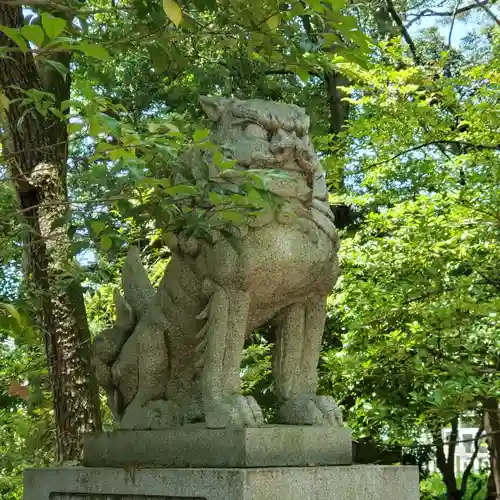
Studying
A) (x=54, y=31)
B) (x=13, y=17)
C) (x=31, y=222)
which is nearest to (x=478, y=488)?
(x=31, y=222)

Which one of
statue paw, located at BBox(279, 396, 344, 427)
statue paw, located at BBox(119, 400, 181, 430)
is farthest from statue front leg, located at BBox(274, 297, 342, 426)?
statue paw, located at BBox(119, 400, 181, 430)

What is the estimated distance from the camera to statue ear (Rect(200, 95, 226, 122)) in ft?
15.5

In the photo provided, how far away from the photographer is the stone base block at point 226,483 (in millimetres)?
3857

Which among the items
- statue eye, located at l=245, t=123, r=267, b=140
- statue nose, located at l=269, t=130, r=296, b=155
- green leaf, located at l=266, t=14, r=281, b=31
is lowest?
statue nose, located at l=269, t=130, r=296, b=155

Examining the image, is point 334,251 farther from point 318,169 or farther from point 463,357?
point 463,357

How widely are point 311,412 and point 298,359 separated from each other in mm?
328

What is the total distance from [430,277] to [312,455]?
4.31 m

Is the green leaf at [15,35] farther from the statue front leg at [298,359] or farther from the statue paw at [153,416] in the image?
the statue paw at [153,416]

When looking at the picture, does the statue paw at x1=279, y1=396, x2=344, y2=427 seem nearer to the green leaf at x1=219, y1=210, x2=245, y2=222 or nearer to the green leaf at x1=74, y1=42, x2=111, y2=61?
the green leaf at x1=219, y1=210, x2=245, y2=222

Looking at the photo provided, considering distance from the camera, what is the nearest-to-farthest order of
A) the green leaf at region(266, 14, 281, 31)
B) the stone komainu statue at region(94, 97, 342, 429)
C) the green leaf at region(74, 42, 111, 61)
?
the green leaf at region(74, 42, 111, 61), the green leaf at region(266, 14, 281, 31), the stone komainu statue at region(94, 97, 342, 429)

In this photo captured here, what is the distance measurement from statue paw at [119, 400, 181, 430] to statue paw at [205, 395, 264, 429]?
0.41 m

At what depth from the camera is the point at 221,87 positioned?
10.6 m

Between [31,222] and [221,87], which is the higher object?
[221,87]

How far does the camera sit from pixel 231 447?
407 cm
